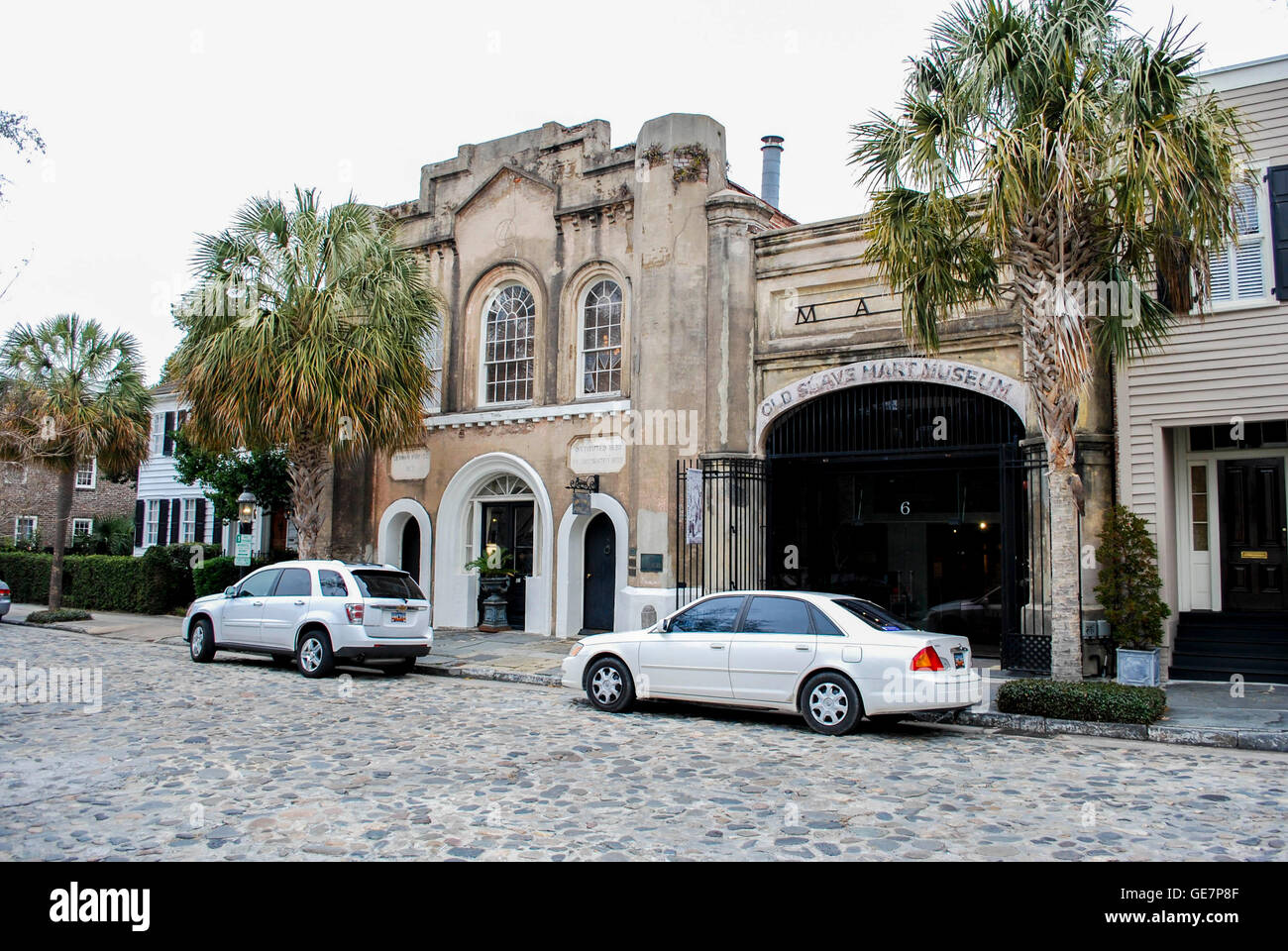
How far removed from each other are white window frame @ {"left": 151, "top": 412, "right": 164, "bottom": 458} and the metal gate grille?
2193 cm

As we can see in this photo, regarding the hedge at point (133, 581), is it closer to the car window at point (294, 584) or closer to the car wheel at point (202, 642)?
the car wheel at point (202, 642)

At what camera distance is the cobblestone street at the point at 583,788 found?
592cm

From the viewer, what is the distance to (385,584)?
47.0ft

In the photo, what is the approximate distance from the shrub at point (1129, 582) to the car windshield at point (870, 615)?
12.3ft

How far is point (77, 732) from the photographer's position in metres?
9.29

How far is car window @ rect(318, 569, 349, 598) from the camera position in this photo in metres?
14.0

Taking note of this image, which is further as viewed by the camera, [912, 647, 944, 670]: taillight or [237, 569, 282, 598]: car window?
[237, 569, 282, 598]: car window

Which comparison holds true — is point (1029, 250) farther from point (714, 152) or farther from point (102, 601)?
point (102, 601)

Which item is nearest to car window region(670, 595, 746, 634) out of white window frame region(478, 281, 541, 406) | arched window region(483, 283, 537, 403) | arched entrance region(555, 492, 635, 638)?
arched entrance region(555, 492, 635, 638)

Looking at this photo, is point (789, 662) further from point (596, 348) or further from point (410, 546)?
point (410, 546)

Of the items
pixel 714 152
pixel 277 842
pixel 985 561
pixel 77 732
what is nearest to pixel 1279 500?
pixel 985 561

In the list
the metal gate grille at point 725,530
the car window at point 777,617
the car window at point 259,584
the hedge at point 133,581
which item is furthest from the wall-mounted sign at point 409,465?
the car window at point 777,617

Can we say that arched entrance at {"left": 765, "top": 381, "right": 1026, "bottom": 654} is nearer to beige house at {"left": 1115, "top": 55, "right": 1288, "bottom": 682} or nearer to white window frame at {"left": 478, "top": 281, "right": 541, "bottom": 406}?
beige house at {"left": 1115, "top": 55, "right": 1288, "bottom": 682}

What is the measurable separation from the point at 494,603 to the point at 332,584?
5.51m
